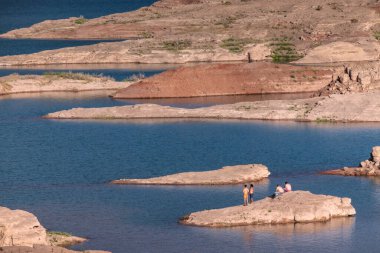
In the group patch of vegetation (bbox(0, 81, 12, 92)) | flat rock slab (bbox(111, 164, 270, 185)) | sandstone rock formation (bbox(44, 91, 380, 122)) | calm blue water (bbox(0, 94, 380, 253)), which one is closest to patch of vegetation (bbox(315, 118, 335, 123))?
sandstone rock formation (bbox(44, 91, 380, 122))

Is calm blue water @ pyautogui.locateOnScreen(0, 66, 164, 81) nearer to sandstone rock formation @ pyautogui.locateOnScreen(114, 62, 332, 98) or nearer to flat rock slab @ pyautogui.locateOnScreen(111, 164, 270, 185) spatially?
sandstone rock formation @ pyautogui.locateOnScreen(114, 62, 332, 98)

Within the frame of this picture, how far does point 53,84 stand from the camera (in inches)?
5541

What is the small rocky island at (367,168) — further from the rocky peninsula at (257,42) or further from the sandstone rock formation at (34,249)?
the rocky peninsula at (257,42)

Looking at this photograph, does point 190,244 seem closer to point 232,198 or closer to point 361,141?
point 232,198

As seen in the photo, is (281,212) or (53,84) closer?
(281,212)

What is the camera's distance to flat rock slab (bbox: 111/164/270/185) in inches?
3204

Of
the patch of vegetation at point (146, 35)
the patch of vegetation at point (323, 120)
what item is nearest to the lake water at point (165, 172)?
the patch of vegetation at point (323, 120)

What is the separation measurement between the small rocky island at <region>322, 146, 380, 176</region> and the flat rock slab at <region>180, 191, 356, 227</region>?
12.7 meters

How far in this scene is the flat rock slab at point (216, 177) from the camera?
267 feet

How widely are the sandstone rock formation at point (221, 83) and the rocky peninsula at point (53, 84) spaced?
560cm

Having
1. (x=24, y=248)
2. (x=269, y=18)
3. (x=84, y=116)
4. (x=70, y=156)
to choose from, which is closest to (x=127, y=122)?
(x=84, y=116)

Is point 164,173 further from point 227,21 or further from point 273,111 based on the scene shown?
point 227,21

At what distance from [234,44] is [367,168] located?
8536 cm

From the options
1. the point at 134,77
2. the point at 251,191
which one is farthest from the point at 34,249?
the point at 134,77
